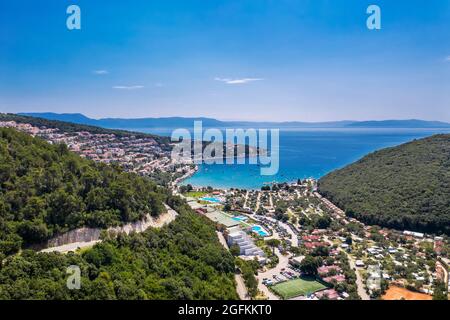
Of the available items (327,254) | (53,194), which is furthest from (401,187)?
(53,194)

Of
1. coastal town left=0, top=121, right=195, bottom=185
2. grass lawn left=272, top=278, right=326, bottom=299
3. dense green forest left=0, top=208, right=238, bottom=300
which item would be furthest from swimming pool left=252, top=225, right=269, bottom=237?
coastal town left=0, top=121, right=195, bottom=185

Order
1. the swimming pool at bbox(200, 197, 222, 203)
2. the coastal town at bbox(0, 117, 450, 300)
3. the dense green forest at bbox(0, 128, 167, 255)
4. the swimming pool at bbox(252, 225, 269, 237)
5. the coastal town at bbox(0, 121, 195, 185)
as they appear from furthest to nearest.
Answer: the coastal town at bbox(0, 121, 195, 185)
the swimming pool at bbox(200, 197, 222, 203)
the swimming pool at bbox(252, 225, 269, 237)
the coastal town at bbox(0, 117, 450, 300)
the dense green forest at bbox(0, 128, 167, 255)

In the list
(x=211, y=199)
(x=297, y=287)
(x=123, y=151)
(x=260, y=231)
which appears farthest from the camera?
(x=123, y=151)

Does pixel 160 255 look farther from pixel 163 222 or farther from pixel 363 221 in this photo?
pixel 363 221

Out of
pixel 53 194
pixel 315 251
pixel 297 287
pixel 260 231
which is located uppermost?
pixel 53 194

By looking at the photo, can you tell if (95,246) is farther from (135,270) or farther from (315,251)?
(315,251)

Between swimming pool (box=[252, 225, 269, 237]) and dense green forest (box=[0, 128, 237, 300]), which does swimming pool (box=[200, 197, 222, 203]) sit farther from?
dense green forest (box=[0, 128, 237, 300])
